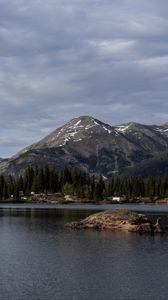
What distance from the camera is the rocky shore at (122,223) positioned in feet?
395

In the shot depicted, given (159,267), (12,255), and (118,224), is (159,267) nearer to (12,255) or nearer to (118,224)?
(12,255)

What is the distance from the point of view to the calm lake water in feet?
183

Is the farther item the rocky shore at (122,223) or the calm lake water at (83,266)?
the rocky shore at (122,223)

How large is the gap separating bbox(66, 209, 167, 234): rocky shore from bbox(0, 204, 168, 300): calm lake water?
29.0 feet

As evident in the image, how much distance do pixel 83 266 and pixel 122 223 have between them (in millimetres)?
54031

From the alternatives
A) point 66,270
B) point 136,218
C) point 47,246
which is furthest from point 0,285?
point 136,218

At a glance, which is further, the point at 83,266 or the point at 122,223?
the point at 122,223

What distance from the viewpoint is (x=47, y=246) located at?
9375cm

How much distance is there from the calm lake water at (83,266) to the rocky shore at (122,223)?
884 cm

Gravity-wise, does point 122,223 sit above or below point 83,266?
above

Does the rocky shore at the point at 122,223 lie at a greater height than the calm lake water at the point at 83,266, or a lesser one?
greater

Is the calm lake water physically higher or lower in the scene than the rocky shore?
lower

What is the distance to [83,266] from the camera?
7162cm

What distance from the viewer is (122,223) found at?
12488cm
